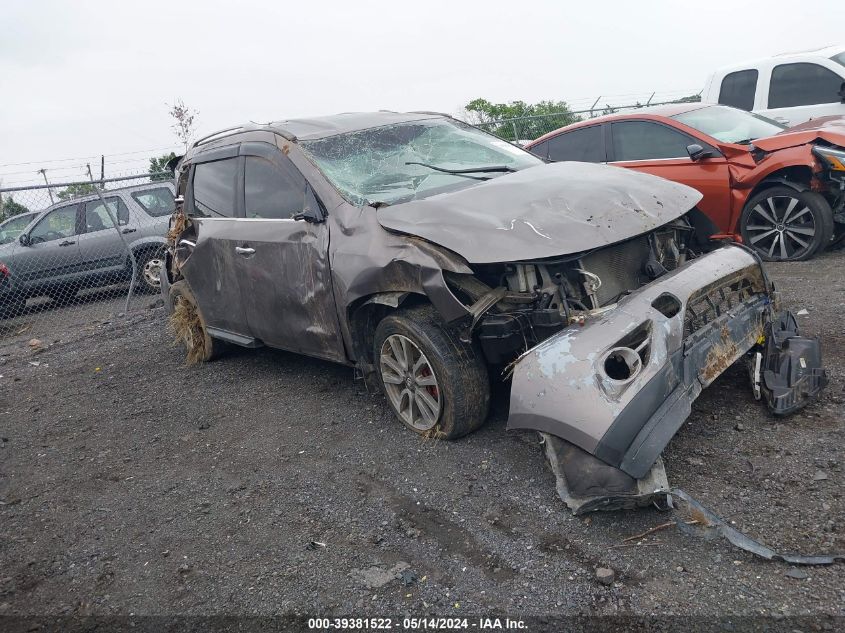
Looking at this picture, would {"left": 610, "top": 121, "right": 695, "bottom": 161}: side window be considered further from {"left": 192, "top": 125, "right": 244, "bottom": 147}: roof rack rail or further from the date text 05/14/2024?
the date text 05/14/2024

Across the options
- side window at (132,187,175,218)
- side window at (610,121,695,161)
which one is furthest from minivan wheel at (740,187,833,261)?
side window at (132,187,175,218)

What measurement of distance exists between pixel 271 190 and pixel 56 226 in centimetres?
779

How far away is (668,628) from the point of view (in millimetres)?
2377

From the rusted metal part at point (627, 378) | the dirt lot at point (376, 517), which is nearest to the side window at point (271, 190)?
the dirt lot at point (376, 517)

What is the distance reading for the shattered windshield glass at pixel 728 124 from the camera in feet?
23.2

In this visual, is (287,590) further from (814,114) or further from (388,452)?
(814,114)

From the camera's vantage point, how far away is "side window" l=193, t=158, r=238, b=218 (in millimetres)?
5254

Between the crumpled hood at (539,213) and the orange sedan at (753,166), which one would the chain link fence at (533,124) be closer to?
the orange sedan at (753,166)

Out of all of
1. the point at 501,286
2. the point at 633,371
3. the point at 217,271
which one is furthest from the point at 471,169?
the point at 217,271

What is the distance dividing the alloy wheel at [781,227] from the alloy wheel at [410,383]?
4.28 meters

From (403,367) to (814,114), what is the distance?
23.9 feet

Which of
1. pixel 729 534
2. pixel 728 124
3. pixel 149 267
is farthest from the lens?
pixel 149 267

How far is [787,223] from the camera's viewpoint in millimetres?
6824

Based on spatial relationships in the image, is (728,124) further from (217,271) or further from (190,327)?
(190,327)
